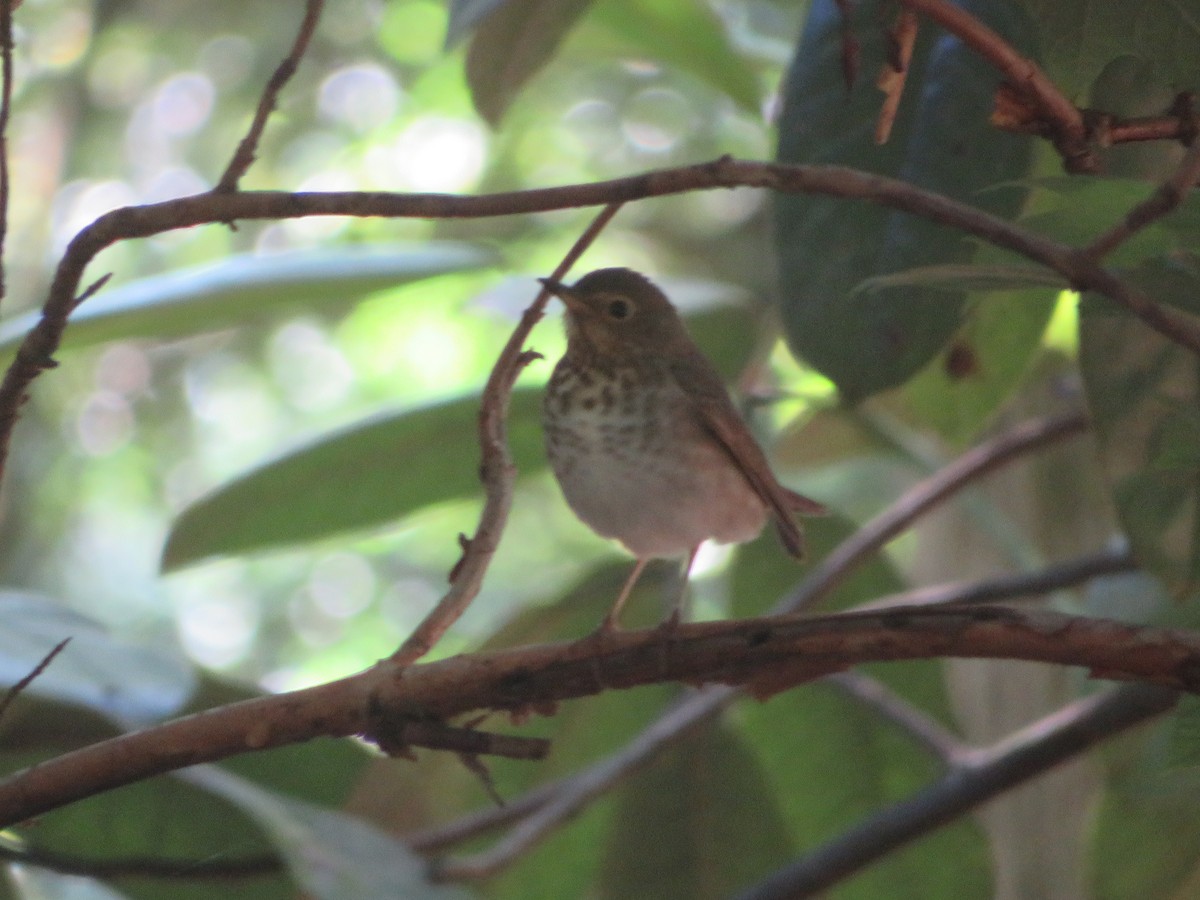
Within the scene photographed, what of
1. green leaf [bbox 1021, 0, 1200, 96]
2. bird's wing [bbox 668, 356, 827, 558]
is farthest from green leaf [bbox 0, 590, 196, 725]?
green leaf [bbox 1021, 0, 1200, 96]

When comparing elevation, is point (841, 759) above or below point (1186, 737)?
above

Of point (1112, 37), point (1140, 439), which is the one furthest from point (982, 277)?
point (1140, 439)

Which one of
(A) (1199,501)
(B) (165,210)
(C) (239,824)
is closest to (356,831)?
(C) (239,824)

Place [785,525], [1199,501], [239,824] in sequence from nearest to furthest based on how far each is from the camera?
[1199,501], [239,824], [785,525]

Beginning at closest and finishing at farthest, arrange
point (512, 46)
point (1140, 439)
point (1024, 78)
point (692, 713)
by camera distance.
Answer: point (1024, 78) → point (1140, 439) → point (512, 46) → point (692, 713)

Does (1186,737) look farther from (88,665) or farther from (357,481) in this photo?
(357,481)

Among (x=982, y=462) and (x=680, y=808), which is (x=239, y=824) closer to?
(x=680, y=808)

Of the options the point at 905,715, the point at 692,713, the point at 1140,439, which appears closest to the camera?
the point at 1140,439
